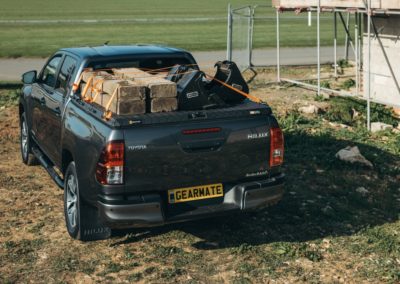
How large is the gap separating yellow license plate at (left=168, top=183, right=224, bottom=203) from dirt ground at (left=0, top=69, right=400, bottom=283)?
71 cm

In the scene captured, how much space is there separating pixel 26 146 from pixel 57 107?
245cm

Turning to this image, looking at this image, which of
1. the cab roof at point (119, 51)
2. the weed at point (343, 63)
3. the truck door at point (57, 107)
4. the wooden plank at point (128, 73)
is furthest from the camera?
the weed at point (343, 63)

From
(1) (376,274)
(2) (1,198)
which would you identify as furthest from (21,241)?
(1) (376,274)

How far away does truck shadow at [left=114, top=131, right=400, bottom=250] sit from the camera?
266 inches

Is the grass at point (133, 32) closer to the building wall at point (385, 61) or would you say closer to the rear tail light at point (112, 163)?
the building wall at point (385, 61)

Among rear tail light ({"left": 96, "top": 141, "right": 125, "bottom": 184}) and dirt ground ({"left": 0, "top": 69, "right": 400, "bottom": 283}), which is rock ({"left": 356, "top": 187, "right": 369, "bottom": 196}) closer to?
dirt ground ({"left": 0, "top": 69, "right": 400, "bottom": 283})

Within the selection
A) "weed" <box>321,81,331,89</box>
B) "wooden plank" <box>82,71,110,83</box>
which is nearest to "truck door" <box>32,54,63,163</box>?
"wooden plank" <box>82,71,110,83</box>

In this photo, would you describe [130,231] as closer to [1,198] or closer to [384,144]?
[1,198]

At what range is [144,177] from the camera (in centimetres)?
557

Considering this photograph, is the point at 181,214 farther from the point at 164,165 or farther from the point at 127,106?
the point at 127,106

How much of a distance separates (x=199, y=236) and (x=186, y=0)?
209 feet

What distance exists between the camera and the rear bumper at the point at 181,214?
18.2 feet

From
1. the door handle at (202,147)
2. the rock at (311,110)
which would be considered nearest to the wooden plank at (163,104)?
the door handle at (202,147)

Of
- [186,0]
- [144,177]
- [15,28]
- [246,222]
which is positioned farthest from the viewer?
[186,0]
